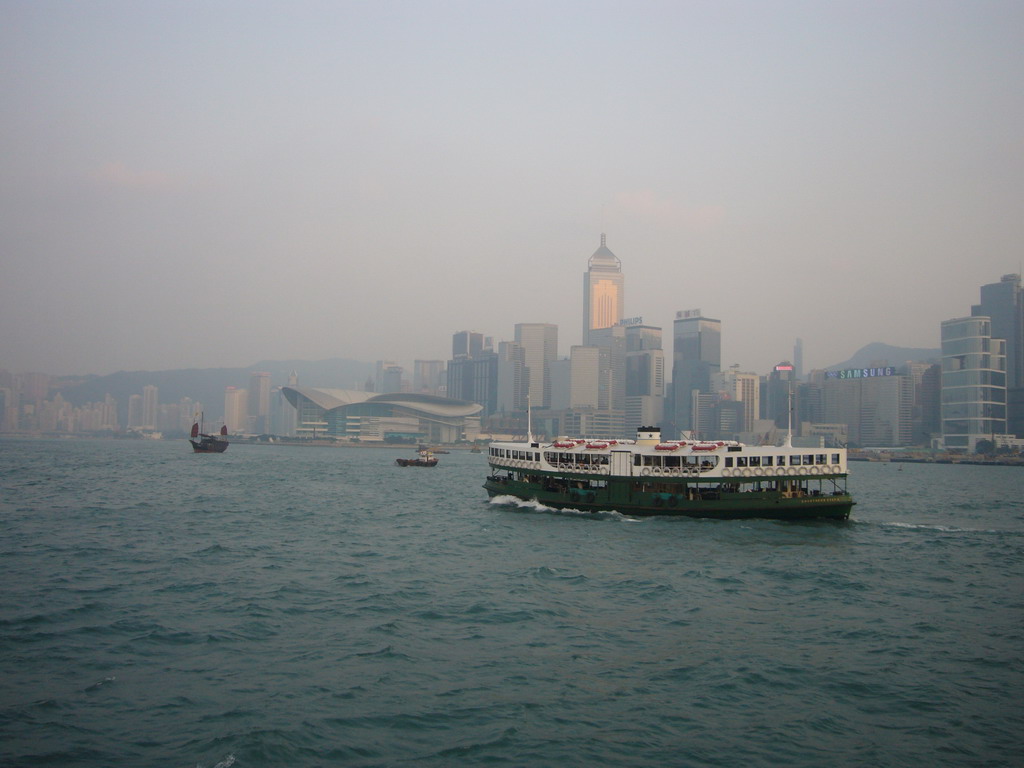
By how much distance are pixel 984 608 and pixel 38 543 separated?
1482 inches

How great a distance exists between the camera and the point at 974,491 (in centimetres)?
8881

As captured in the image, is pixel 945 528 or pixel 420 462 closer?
pixel 945 528

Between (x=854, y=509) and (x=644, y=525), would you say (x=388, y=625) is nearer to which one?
(x=644, y=525)

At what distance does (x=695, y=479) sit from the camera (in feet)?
153

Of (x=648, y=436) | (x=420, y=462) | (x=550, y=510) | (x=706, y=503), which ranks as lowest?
(x=420, y=462)

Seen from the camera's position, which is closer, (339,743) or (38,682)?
(339,743)

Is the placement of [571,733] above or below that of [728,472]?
below

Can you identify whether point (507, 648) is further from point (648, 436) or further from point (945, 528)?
point (945, 528)

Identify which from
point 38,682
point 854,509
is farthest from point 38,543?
point 854,509

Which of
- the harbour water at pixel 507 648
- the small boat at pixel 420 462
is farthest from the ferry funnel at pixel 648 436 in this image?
the small boat at pixel 420 462

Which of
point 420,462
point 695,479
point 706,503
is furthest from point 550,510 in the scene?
point 420,462

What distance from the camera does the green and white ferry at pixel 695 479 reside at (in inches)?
1790

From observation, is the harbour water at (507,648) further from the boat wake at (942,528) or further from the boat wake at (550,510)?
the boat wake at (550,510)

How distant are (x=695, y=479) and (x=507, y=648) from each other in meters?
27.8
